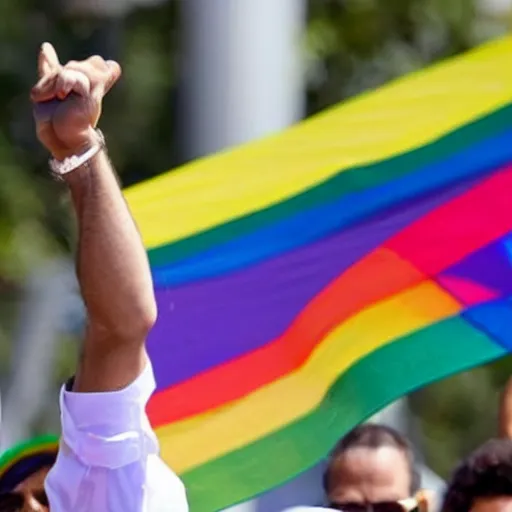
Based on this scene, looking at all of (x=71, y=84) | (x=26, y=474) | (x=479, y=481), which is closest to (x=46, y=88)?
(x=71, y=84)

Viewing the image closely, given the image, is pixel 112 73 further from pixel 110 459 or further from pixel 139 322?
pixel 110 459

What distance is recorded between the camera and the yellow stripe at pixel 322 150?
487cm

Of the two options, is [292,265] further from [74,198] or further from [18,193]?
[18,193]

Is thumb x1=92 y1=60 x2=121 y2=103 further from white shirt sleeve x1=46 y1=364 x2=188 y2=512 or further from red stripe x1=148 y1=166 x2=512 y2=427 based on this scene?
red stripe x1=148 y1=166 x2=512 y2=427

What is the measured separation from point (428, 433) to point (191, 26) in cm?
573

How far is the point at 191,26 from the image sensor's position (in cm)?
566

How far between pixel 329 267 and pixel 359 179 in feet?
0.68

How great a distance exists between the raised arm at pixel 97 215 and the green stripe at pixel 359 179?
1.49 meters

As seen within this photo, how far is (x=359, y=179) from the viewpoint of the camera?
4891 mm

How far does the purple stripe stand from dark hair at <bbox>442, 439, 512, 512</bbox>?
0.70 meters

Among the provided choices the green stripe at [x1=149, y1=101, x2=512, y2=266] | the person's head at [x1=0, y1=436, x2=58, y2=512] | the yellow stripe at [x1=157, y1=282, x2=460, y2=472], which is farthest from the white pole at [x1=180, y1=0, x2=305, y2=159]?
the person's head at [x1=0, y1=436, x2=58, y2=512]

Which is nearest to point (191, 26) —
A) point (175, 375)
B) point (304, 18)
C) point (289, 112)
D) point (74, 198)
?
point (289, 112)

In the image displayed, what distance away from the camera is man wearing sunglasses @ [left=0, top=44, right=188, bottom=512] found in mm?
3295

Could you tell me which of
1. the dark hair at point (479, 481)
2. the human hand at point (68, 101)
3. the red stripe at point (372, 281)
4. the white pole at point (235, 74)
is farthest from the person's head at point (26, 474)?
the white pole at point (235, 74)
